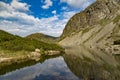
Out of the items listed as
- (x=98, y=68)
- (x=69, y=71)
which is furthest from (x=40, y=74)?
(x=98, y=68)

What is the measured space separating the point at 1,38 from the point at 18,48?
18494mm

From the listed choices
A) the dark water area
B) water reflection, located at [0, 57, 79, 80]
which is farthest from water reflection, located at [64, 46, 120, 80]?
water reflection, located at [0, 57, 79, 80]

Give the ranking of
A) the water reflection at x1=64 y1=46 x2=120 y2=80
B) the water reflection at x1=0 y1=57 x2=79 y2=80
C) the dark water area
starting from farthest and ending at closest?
the water reflection at x1=0 y1=57 x2=79 y2=80 < the dark water area < the water reflection at x1=64 y1=46 x2=120 y2=80

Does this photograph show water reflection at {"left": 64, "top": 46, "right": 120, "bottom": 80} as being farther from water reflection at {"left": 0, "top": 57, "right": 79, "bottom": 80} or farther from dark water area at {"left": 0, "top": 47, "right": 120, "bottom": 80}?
water reflection at {"left": 0, "top": 57, "right": 79, "bottom": 80}

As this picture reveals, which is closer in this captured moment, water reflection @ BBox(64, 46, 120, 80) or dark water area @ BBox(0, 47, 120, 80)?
water reflection @ BBox(64, 46, 120, 80)

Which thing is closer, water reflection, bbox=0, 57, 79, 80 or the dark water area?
the dark water area

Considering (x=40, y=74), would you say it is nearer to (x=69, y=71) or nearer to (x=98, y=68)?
(x=69, y=71)

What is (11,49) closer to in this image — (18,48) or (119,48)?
(18,48)

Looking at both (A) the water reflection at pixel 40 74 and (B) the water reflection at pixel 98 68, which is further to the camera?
(A) the water reflection at pixel 40 74

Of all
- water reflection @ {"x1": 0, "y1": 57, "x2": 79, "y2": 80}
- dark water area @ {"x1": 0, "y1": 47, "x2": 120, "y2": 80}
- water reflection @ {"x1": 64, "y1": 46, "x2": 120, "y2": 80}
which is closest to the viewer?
water reflection @ {"x1": 64, "y1": 46, "x2": 120, "y2": 80}

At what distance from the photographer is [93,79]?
5544 centimetres

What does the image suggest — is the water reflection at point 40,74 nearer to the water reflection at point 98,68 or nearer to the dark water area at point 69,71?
the dark water area at point 69,71

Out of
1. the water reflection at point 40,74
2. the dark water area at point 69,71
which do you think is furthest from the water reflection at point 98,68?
the water reflection at point 40,74

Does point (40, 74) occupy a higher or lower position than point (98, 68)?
lower
